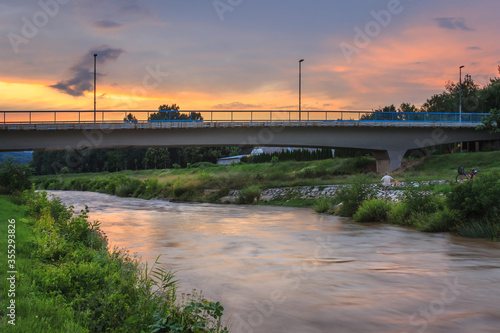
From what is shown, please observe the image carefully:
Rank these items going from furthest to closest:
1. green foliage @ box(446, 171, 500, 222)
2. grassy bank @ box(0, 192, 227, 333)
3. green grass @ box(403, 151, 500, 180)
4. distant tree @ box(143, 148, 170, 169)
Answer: distant tree @ box(143, 148, 170, 169) < green grass @ box(403, 151, 500, 180) < green foliage @ box(446, 171, 500, 222) < grassy bank @ box(0, 192, 227, 333)

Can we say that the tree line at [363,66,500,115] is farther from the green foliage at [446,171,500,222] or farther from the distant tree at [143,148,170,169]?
the distant tree at [143,148,170,169]

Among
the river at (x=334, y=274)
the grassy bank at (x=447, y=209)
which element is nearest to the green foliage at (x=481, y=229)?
the grassy bank at (x=447, y=209)

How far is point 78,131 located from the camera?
4328 cm

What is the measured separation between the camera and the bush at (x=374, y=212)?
25297mm

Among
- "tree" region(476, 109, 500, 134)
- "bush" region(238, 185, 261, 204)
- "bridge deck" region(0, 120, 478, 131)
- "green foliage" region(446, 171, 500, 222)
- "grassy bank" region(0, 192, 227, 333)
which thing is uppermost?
"tree" region(476, 109, 500, 134)

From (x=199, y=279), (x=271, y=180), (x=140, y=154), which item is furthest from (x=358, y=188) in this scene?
(x=140, y=154)

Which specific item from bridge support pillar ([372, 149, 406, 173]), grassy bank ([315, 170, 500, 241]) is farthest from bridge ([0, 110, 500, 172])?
grassy bank ([315, 170, 500, 241])

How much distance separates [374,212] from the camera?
25.4 meters

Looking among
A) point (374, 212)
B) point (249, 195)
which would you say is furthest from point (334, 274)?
point (249, 195)

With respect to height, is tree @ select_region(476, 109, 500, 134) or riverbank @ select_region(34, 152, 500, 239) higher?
tree @ select_region(476, 109, 500, 134)

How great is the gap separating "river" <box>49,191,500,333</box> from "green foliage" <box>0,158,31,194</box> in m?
10.1

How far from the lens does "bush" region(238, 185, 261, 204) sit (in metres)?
42.4

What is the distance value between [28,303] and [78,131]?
38951 millimetres

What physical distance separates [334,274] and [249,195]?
29394mm
